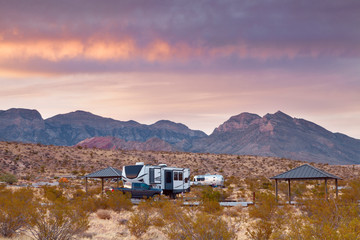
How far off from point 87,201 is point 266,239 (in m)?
12.8

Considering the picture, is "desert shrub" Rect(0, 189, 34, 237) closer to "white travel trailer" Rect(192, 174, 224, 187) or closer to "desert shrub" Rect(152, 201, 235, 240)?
"desert shrub" Rect(152, 201, 235, 240)

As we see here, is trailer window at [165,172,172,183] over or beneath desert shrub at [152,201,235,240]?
over

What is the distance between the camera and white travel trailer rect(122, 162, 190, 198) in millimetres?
31438

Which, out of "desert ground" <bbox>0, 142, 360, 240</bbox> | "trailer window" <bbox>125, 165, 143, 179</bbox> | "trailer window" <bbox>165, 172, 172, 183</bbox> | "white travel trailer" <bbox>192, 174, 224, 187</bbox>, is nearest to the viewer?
"trailer window" <bbox>125, 165, 143, 179</bbox>

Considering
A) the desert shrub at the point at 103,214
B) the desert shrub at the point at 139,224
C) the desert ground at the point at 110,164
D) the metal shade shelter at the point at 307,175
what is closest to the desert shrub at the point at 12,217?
the desert shrub at the point at 139,224

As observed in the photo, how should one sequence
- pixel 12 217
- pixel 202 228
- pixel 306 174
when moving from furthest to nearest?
1. pixel 306 174
2. pixel 12 217
3. pixel 202 228

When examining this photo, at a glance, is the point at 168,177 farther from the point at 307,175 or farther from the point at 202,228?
the point at 202,228

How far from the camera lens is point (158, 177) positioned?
3219cm

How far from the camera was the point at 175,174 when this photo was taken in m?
33.7

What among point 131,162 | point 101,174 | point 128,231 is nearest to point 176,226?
point 128,231

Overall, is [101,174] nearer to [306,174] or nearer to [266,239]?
[306,174]

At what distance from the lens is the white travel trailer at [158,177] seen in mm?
31438

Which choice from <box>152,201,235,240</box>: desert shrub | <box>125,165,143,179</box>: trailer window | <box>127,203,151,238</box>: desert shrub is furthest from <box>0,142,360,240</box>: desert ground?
<box>152,201,235,240</box>: desert shrub

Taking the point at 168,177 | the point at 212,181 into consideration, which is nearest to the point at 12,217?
the point at 168,177
